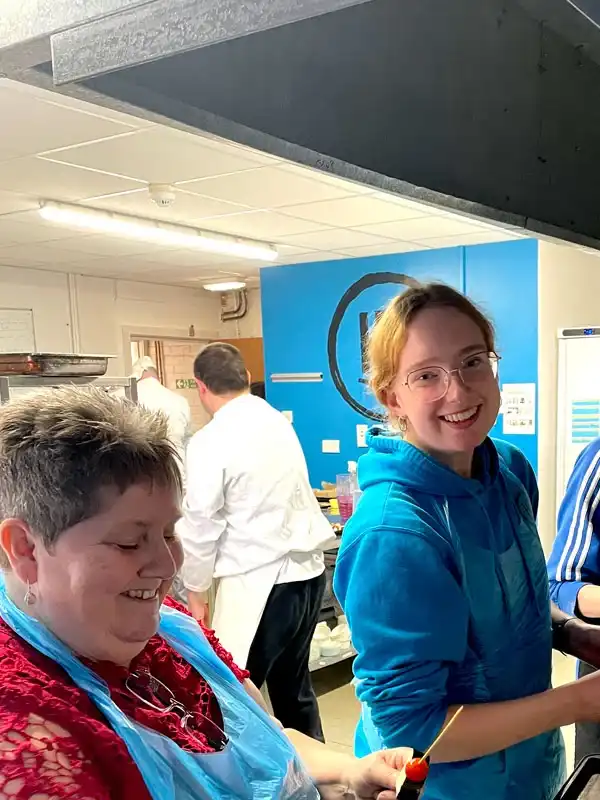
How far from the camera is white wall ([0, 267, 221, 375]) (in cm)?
635

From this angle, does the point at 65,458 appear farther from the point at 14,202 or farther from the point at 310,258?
the point at 310,258

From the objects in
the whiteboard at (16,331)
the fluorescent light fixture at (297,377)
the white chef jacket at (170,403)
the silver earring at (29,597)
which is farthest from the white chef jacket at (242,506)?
the whiteboard at (16,331)

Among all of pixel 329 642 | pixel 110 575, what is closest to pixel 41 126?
pixel 110 575

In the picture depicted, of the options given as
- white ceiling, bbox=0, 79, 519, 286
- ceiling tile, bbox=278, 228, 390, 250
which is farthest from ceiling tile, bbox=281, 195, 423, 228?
ceiling tile, bbox=278, 228, 390, 250

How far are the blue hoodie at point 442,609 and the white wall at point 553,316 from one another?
4.17 meters

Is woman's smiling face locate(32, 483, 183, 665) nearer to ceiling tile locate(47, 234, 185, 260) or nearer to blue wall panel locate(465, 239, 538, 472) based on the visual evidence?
ceiling tile locate(47, 234, 185, 260)

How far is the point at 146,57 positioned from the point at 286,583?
8.53 ft

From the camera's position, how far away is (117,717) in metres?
0.81

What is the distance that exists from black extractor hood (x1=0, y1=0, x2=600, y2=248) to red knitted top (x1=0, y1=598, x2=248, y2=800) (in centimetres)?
56

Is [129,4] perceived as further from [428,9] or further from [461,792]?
[461,792]

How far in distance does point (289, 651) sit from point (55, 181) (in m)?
2.46

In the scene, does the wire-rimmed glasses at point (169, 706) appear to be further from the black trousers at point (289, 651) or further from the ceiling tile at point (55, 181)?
the ceiling tile at point (55, 181)

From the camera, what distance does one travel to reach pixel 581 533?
1.63 meters

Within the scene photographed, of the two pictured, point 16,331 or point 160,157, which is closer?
point 160,157
